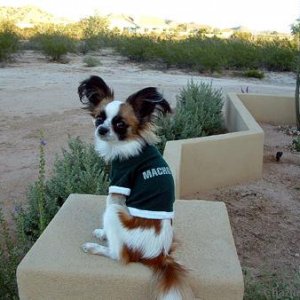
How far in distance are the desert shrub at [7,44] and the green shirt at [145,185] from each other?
74.9ft

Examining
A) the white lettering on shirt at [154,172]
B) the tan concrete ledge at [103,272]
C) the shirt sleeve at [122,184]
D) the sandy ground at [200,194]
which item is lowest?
the sandy ground at [200,194]

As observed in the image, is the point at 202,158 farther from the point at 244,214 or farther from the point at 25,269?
the point at 25,269

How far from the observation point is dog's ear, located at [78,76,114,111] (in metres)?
2.87

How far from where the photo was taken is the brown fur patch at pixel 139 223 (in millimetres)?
2709

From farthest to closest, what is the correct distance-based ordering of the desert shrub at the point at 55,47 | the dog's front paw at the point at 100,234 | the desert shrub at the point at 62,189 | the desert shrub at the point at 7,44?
the desert shrub at the point at 55,47, the desert shrub at the point at 7,44, the desert shrub at the point at 62,189, the dog's front paw at the point at 100,234

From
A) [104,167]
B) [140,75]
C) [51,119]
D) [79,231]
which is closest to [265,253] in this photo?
[104,167]

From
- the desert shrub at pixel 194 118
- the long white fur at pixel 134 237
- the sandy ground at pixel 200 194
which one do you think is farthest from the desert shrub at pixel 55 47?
the long white fur at pixel 134 237

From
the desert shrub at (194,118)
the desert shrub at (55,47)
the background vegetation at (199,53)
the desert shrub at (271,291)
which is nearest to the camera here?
the desert shrub at (271,291)

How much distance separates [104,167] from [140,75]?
16.8 meters

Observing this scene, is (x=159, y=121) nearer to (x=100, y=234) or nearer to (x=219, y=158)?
(x=219, y=158)

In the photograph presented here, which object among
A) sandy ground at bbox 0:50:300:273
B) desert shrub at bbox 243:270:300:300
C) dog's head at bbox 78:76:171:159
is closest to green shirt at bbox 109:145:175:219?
dog's head at bbox 78:76:171:159

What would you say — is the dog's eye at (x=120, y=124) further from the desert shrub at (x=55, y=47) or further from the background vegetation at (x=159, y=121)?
the desert shrub at (x=55, y=47)

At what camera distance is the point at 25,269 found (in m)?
2.71

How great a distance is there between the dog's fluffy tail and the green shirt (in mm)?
237
